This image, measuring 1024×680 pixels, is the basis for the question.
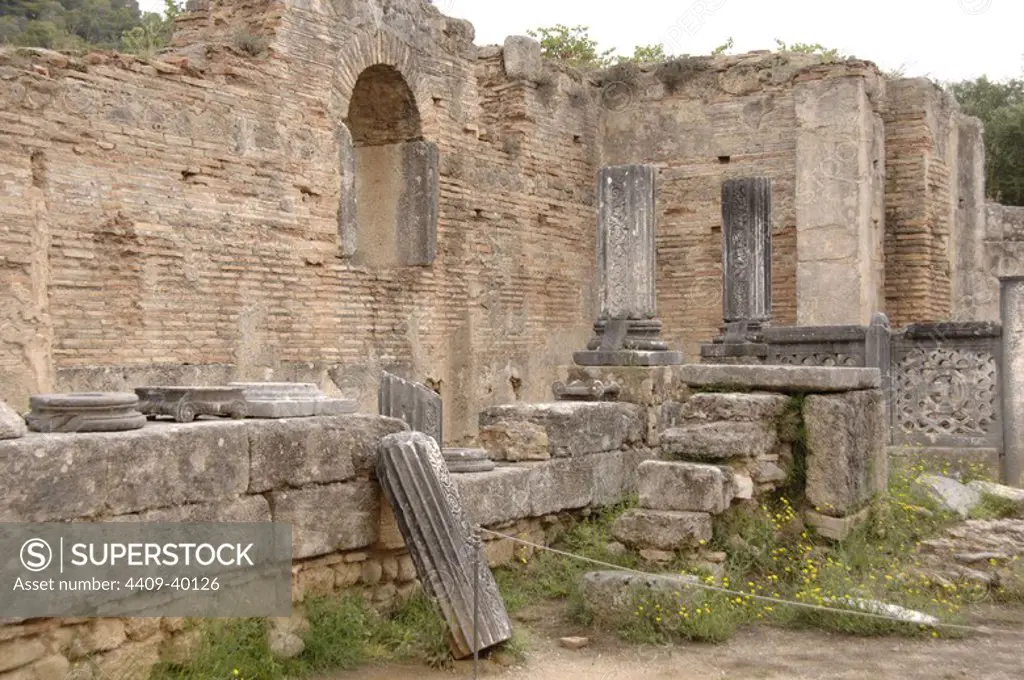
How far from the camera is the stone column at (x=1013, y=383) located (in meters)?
9.72

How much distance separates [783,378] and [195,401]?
12.0ft

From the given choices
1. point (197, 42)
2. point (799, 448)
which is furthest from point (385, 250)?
point (799, 448)

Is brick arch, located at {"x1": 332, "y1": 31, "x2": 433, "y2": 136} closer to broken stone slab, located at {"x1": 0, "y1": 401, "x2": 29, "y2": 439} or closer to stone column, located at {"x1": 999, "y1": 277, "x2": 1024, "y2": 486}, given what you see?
stone column, located at {"x1": 999, "y1": 277, "x2": 1024, "y2": 486}

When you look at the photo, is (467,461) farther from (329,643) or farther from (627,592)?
(329,643)

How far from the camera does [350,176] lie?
12.7 meters

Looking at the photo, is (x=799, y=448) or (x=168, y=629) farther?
(x=799, y=448)

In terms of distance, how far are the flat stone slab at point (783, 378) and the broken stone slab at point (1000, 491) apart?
1.79 meters

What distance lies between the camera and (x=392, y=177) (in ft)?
45.6

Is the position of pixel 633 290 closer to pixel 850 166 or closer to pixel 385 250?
pixel 385 250

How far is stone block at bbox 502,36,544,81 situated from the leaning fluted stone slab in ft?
34.6

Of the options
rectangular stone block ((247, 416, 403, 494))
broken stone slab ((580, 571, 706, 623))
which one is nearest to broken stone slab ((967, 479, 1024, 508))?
broken stone slab ((580, 571, 706, 623))

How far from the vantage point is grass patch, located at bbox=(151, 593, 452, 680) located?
186 inches

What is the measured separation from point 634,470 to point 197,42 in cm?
653

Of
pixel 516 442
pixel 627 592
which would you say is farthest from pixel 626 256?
pixel 627 592
